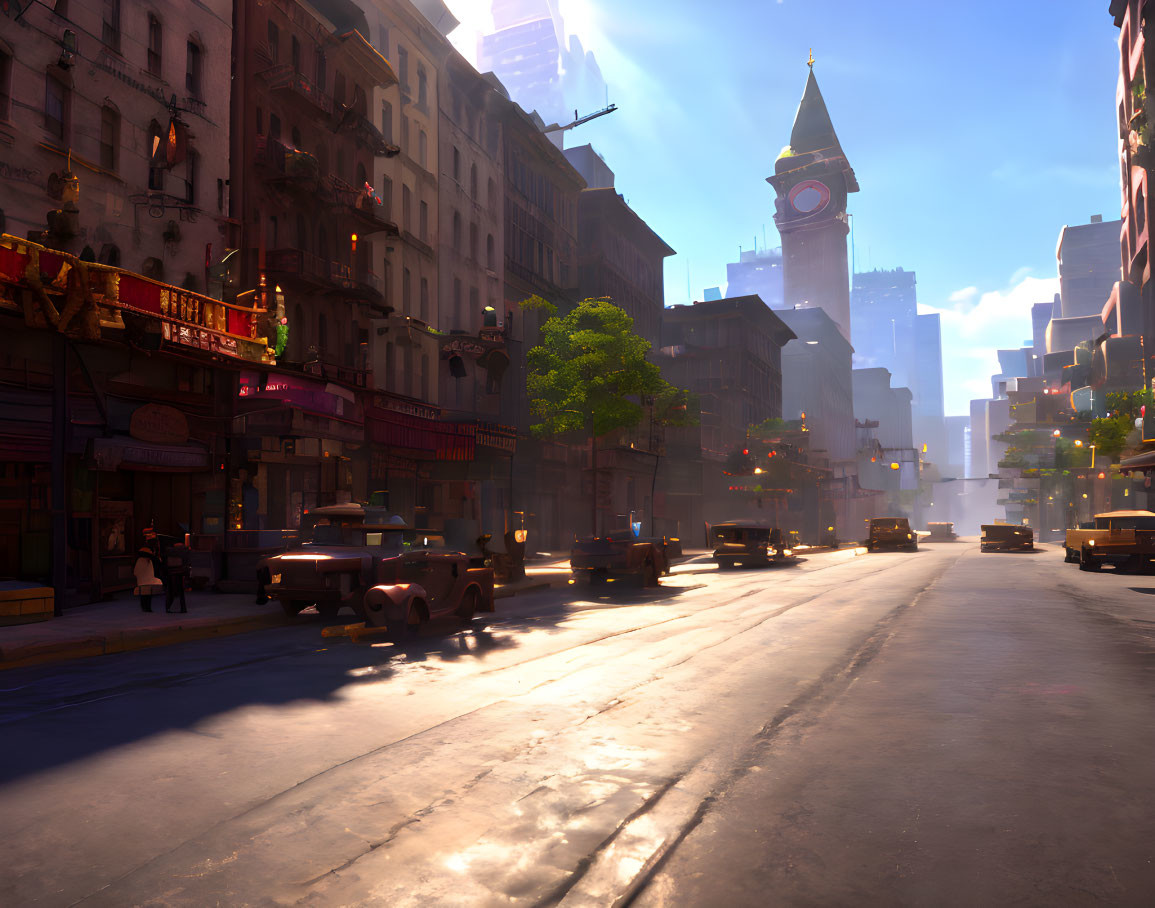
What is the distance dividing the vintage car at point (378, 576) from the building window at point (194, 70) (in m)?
16.8

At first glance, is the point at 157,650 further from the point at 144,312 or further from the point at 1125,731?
the point at 1125,731

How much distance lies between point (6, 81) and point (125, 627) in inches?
516

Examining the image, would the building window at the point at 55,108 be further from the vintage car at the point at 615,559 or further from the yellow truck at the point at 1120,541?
the yellow truck at the point at 1120,541

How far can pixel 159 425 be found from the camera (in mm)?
22156

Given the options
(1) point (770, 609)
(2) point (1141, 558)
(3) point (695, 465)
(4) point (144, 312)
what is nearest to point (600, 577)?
(1) point (770, 609)

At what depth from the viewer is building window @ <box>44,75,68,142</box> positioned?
2075 centimetres

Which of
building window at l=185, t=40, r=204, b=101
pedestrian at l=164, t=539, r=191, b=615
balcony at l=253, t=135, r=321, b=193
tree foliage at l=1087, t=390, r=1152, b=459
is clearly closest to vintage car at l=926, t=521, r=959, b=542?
tree foliage at l=1087, t=390, r=1152, b=459

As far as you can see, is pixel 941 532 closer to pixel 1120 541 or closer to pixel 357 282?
pixel 1120 541

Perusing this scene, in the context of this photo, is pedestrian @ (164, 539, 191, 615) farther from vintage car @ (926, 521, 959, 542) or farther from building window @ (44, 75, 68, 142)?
vintage car @ (926, 521, 959, 542)

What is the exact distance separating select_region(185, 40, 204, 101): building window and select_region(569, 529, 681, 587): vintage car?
1658 cm

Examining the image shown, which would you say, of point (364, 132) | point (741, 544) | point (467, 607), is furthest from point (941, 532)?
point (467, 607)

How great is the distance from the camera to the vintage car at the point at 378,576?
1349cm

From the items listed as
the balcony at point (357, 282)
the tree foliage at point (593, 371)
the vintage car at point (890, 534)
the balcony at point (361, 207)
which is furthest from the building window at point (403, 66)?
the vintage car at point (890, 534)

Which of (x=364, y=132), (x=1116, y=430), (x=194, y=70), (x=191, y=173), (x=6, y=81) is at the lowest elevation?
(x=1116, y=430)
